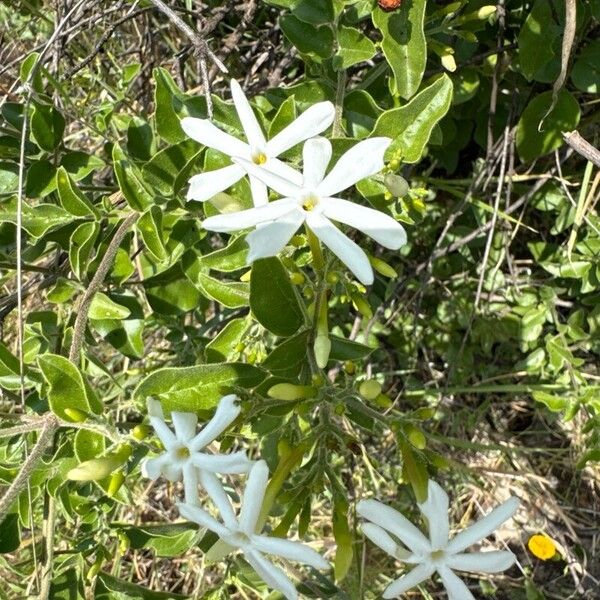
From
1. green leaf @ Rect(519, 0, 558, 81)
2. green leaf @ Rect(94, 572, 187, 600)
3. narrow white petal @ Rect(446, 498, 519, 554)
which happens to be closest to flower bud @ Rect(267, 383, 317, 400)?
narrow white petal @ Rect(446, 498, 519, 554)

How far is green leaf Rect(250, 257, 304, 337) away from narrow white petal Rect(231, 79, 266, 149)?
0.74ft

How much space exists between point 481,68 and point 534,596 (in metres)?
1.53

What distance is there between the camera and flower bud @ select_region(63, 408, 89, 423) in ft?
4.14

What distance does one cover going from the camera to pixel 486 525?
126 cm

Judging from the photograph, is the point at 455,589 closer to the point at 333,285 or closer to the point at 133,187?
the point at 333,285

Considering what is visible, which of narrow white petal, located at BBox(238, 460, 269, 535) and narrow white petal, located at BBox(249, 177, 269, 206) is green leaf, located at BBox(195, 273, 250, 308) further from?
narrow white petal, located at BBox(238, 460, 269, 535)

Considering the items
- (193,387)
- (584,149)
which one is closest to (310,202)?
(193,387)

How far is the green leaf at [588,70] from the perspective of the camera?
1791mm

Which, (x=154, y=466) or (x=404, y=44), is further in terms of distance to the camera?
(x=404, y=44)

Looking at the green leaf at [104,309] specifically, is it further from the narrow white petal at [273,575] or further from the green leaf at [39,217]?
the narrow white petal at [273,575]

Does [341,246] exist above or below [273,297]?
above

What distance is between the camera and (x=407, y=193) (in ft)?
4.58

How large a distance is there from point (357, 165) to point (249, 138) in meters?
0.24

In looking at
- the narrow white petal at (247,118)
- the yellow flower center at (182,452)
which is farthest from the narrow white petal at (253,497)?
the narrow white petal at (247,118)
